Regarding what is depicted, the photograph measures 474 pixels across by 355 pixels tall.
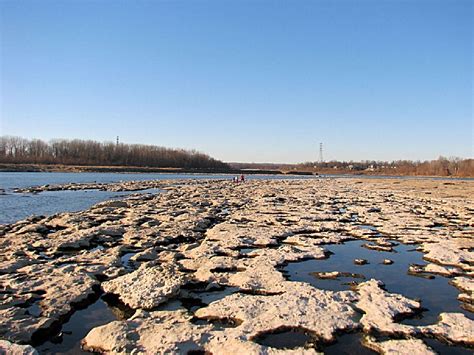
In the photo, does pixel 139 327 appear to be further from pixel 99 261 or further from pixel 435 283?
pixel 435 283

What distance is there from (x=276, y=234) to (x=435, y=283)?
14.9 feet

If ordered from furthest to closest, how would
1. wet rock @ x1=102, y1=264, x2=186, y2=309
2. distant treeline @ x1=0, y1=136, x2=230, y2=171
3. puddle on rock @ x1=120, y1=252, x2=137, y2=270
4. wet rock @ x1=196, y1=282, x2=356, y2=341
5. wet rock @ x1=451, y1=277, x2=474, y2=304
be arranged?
1. distant treeline @ x1=0, y1=136, x2=230, y2=171
2. puddle on rock @ x1=120, y1=252, x2=137, y2=270
3. wet rock @ x1=451, y1=277, x2=474, y2=304
4. wet rock @ x1=102, y1=264, x2=186, y2=309
5. wet rock @ x1=196, y1=282, x2=356, y2=341

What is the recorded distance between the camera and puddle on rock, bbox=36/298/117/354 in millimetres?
4105

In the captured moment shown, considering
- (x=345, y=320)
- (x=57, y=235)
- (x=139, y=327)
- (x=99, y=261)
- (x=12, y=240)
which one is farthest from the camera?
(x=57, y=235)

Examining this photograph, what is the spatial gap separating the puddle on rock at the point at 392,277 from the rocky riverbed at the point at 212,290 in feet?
0.44

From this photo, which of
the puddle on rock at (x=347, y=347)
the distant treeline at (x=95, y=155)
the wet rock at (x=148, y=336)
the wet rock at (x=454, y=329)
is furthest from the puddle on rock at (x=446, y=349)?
the distant treeline at (x=95, y=155)

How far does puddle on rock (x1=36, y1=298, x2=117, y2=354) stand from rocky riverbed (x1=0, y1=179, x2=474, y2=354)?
0.22 feet

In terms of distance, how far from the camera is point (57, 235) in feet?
32.3

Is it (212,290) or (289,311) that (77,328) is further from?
(289,311)

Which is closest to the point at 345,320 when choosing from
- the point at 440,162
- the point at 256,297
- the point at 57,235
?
the point at 256,297

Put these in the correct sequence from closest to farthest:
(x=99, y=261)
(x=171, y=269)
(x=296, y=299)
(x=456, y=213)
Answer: (x=296, y=299)
(x=171, y=269)
(x=99, y=261)
(x=456, y=213)

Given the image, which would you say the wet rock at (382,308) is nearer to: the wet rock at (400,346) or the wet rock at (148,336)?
the wet rock at (400,346)

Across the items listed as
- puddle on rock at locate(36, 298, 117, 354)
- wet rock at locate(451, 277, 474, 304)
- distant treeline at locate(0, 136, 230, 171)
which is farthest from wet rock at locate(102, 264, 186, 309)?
distant treeline at locate(0, 136, 230, 171)

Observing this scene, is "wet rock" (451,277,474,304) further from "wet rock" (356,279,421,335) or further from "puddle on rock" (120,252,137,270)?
"puddle on rock" (120,252,137,270)
